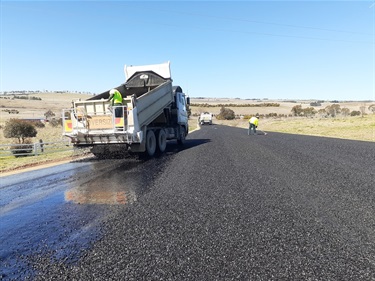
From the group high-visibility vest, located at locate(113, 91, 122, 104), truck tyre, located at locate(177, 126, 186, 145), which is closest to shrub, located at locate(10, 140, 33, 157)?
high-visibility vest, located at locate(113, 91, 122, 104)

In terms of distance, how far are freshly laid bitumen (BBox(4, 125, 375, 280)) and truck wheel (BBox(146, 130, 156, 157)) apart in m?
4.25

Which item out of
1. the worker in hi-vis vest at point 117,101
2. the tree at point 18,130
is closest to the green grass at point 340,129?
the worker in hi-vis vest at point 117,101

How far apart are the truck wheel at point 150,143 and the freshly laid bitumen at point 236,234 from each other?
4.25 m

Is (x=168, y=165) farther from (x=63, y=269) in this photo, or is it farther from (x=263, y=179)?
(x=63, y=269)

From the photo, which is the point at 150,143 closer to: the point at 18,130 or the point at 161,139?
the point at 161,139

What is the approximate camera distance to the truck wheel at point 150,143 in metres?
10.7

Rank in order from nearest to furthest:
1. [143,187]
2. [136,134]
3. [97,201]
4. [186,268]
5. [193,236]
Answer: [186,268] → [193,236] → [97,201] → [143,187] → [136,134]

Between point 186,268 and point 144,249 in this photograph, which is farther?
point 144,249

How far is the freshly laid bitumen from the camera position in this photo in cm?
268

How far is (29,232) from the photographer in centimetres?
386

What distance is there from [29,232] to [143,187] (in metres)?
2.54

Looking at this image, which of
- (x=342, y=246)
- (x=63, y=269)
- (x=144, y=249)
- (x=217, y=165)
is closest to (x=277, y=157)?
(x=217, y=165)

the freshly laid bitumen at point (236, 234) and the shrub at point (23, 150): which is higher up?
the shrub at point (23, 150)

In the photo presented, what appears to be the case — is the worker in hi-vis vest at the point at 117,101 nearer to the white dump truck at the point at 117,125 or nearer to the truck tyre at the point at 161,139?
the white dump truck at the point at 117,125
